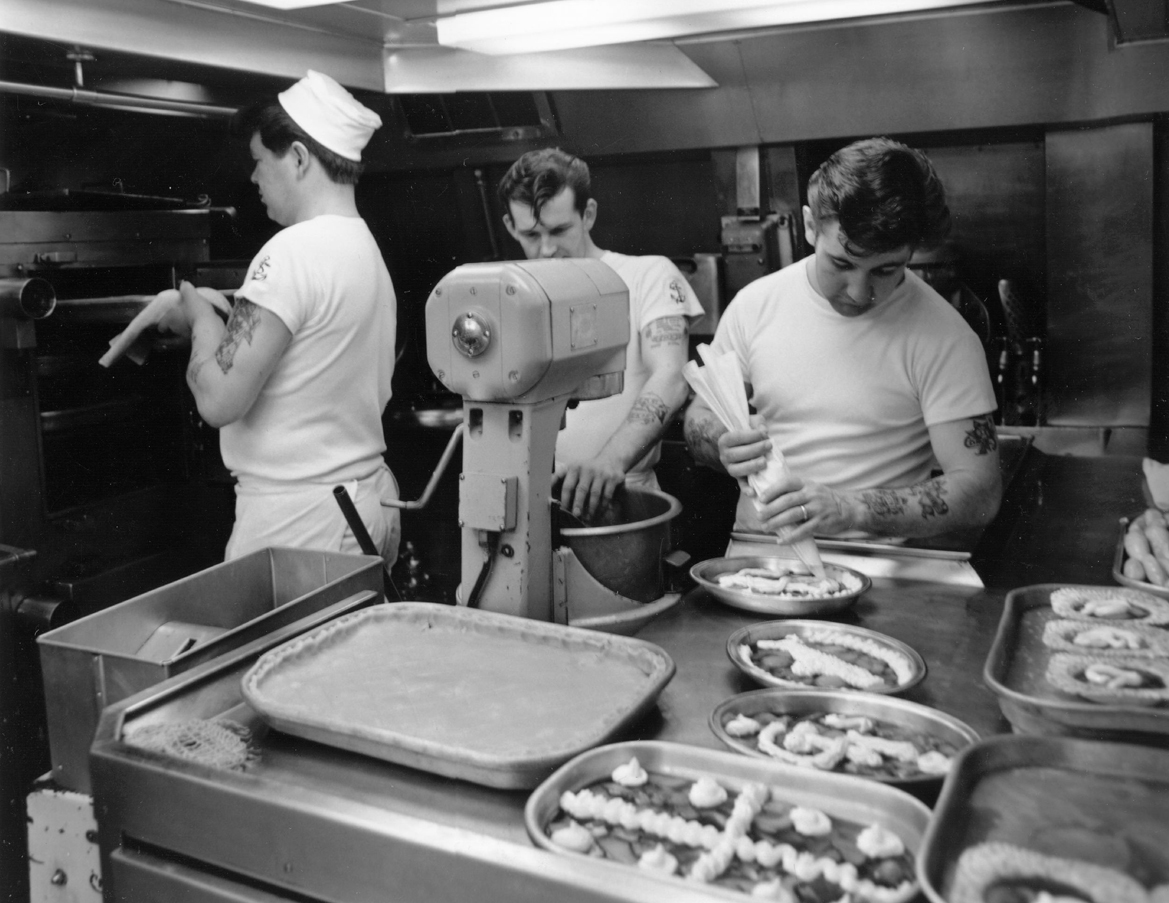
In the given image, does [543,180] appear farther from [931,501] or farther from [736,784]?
Answer: [736,784]

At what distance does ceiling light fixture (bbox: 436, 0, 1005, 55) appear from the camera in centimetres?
255

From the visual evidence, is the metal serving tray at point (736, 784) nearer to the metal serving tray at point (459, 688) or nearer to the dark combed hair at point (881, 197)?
the metal serving tray at point (459, 688)

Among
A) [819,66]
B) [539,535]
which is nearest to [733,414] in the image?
[539,535]

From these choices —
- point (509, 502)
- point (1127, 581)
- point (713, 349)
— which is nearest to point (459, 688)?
point (509, 502)

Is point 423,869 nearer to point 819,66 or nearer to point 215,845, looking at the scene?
point 215,845

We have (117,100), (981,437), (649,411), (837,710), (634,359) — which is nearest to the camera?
(837,710)

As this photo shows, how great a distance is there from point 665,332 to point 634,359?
0.46 feet

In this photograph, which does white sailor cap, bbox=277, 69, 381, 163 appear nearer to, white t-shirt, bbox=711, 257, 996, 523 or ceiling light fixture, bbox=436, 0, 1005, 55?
ceiling light fixture, bbox=436, 0, 1005, 55

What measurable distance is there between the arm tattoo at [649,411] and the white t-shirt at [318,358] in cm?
73

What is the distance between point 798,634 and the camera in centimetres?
188

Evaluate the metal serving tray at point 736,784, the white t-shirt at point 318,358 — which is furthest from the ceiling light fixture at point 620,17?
the metal serving tray at point 736,784

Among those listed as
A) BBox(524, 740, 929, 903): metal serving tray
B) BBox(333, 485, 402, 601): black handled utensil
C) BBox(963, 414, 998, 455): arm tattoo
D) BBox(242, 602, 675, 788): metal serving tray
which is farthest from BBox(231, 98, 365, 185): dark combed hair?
BBox(524, 740, 929, 903): metal serving tray

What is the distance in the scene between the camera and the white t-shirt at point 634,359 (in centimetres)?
324

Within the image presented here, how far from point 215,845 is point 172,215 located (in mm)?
2960
